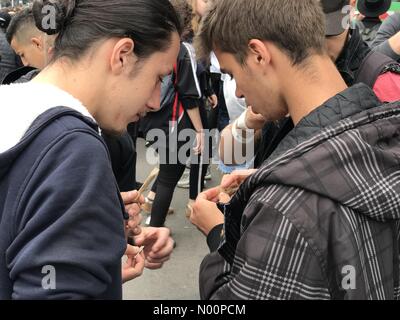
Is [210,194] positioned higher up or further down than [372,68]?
further down

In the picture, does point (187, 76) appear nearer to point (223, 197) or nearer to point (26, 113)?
point (223, 197)

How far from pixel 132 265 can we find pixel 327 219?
83 cm

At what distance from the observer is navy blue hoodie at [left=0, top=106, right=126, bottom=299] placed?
2.84 feet

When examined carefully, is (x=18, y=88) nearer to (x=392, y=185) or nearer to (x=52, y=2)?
(x=52, y=2)

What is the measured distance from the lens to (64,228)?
87 cm

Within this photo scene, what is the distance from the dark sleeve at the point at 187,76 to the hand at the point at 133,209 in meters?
1.74

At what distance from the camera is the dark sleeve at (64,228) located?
2.83 ft

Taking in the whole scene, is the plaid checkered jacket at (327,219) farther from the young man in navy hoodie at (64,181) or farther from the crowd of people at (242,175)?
the young man in navy hoodie at (64,181)

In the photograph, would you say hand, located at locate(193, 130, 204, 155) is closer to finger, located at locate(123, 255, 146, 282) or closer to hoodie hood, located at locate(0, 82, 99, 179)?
finger, located at locate(123, 255, 146, 282)

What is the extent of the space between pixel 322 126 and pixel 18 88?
30.8 inches

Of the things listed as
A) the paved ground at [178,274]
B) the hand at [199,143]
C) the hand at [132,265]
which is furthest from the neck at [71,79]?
the hand at [199,143]

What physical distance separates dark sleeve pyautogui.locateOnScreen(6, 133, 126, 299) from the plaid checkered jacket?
13.6 inches

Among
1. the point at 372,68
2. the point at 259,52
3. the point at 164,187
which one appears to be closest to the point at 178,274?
the point at 164,187

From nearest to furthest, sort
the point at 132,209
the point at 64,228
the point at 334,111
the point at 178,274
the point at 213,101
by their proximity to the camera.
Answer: the point at 64,228 → the point at 334,111 → the point at 132,209 → the point at 178,274 → the point at 213,101
